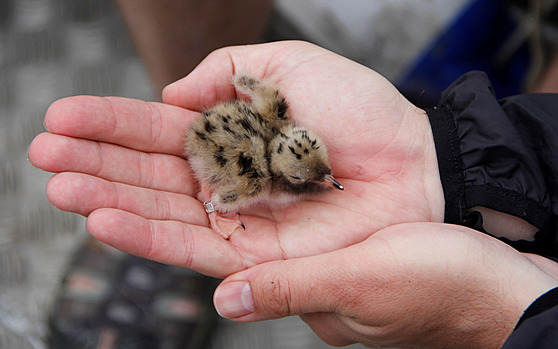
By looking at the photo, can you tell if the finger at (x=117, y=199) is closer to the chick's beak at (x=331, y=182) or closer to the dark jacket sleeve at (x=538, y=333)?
the chick's beak at (x=331, y=182)

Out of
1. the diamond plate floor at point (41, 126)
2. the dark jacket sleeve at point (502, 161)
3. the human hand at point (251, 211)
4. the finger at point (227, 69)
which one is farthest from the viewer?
the diamond plate floor at point (41, 126)

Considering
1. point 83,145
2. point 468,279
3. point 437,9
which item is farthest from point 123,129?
point 437,9

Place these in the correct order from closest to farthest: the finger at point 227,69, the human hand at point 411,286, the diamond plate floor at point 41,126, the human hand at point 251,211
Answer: the human hand at point 411,286, the human hand at point 251,211, the finger at point 227,69, the diamond plate floor at point 41,126

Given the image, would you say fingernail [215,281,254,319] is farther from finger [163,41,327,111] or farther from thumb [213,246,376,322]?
finger [163,41,327,111]

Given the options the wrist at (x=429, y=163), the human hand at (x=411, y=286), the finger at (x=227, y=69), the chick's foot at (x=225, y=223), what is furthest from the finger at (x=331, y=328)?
the finger at (x=227, y=69)

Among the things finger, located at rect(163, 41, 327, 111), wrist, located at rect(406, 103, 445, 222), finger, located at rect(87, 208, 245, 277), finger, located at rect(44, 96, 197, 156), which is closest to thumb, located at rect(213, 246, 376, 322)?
finger, located at rect(87, 208, 245, 277)

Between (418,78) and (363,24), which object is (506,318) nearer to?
(418,78)

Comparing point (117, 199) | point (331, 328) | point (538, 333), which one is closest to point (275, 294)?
point (331, 328)
